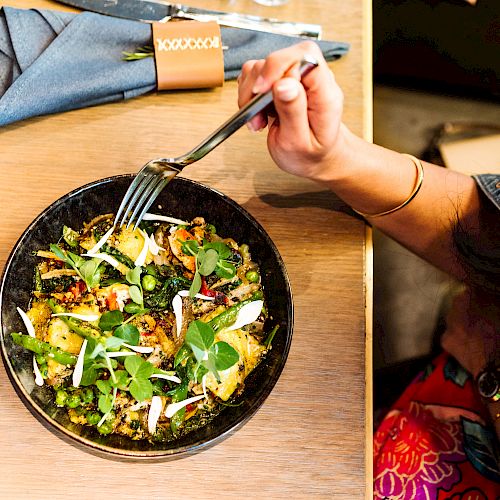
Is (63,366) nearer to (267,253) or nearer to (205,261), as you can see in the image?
(205,261)

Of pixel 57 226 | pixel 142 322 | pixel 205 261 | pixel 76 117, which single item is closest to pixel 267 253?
pixel 205 261

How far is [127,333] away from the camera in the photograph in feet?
3.26

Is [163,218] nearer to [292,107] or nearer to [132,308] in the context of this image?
[132,308]

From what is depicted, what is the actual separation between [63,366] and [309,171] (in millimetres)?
558

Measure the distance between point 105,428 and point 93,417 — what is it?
3 centimetres

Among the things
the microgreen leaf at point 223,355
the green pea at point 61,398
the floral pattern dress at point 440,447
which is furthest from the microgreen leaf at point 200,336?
the floral pattern dress at point 440,447

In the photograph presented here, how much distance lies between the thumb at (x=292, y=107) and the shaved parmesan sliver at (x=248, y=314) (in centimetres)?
29

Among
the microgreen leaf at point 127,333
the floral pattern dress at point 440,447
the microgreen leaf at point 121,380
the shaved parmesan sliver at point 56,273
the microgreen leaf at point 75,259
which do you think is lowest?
the floral pattern dress at point 440,447

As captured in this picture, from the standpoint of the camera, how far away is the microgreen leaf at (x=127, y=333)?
3.26 feet

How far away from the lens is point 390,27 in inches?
80.7

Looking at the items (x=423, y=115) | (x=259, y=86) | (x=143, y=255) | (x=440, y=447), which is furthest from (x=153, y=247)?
(x=423, y=115)

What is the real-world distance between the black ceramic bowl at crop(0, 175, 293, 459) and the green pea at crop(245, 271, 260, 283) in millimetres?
15

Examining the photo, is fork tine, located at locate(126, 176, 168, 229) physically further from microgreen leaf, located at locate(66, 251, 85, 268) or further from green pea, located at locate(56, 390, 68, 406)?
green pea, located at locate(56, 390, 68, 406)

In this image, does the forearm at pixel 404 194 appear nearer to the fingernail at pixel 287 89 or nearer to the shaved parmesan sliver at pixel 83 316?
the fingernail at pixel 287 89
